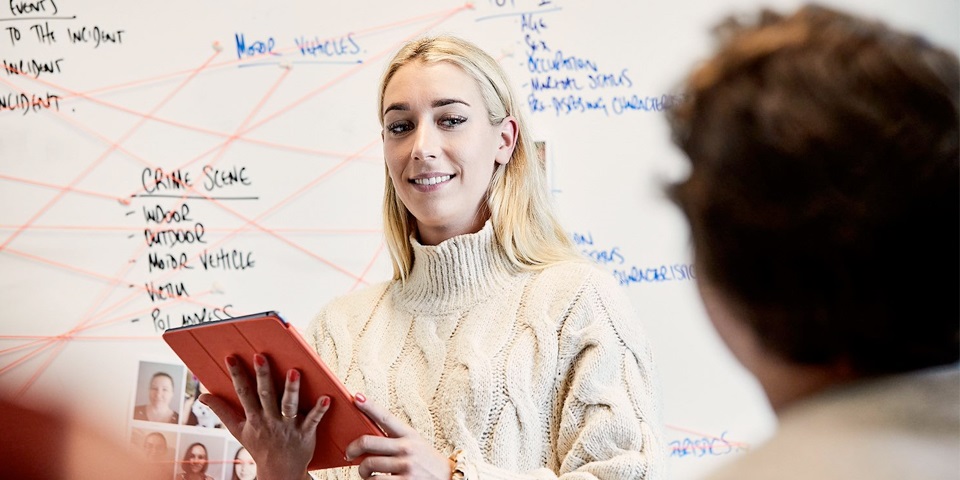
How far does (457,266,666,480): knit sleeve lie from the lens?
1.34 m

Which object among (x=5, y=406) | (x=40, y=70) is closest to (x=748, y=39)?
(x=5, y=406)

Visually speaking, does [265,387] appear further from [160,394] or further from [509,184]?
[160,394]

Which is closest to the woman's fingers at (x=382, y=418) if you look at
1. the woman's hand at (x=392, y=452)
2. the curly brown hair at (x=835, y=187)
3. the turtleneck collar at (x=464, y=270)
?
the woman's hand at (x=392, y=452)

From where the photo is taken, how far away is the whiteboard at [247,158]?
2229 millimetres

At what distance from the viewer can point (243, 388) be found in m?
1.30

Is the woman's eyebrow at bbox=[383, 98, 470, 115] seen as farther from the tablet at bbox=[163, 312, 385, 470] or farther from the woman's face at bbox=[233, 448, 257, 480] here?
the woman's face at bbox=[233, 448, 257, 480]

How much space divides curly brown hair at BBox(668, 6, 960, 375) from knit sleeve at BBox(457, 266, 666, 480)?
86 centimetres

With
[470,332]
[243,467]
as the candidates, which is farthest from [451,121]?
[243,467]

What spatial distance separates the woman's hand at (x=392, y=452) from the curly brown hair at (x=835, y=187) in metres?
0.82

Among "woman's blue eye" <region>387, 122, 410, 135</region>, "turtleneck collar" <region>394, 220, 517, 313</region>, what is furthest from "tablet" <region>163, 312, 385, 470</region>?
"woman's blue eye" <region>387, 122, 410, 135</region>

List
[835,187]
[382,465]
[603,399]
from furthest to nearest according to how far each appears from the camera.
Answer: [603,399] < [382,465] < [835,187]

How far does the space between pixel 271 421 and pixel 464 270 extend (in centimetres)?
41

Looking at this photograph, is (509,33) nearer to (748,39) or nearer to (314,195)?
(314,195)

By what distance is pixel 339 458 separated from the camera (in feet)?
4.43
